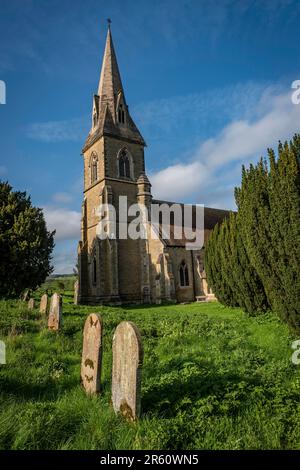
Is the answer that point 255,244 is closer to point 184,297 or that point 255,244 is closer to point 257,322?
point 257,322

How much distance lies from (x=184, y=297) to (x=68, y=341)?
1780 cm

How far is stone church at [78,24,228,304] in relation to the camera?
23672mm

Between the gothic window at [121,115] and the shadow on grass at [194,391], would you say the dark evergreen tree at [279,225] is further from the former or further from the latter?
the gothic window at [121,115]

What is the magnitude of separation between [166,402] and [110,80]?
3050 cm

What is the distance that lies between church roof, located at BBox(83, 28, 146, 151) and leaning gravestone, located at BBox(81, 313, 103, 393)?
920 inches

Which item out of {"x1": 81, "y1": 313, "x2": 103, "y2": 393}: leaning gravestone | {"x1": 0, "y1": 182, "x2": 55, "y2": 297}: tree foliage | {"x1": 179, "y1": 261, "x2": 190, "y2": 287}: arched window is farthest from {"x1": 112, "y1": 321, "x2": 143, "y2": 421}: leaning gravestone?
{"x1": 179, "y1": 261, "x2": 190, "y2": 287}: arched window

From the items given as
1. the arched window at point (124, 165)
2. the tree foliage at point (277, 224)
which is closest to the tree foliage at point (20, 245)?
the arched window at point (124, 165)

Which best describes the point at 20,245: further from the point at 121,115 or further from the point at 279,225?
the point at 121,115

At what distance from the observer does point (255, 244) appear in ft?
28.0

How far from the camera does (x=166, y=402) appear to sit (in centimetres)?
374

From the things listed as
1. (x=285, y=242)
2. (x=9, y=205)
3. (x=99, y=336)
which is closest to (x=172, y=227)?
(x=9, y=205)

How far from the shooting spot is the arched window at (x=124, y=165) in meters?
26.7

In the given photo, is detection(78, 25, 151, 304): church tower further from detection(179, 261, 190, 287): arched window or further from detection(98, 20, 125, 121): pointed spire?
detection(179, 261, 190, 287): arched window

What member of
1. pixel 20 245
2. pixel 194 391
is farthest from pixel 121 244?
pixel 194 391
